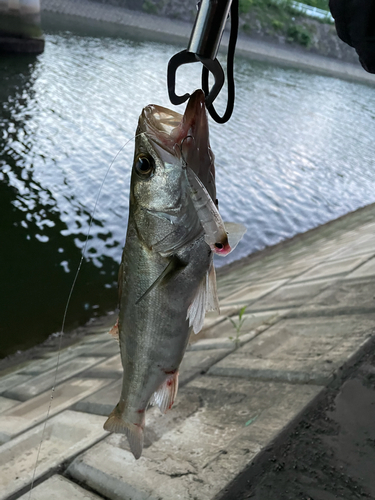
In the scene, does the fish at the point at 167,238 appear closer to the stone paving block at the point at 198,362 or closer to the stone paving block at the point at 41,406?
the stone paving block at the point at 198,362

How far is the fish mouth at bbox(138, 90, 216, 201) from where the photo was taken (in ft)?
4.50

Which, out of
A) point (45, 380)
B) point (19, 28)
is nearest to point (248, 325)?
point (45, 380)

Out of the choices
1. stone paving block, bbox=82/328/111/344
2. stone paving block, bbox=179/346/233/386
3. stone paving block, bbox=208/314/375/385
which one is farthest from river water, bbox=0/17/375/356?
stone paving block, bbox=208/314/375/385

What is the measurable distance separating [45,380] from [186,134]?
4.10 m

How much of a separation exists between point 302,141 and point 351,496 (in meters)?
15.7

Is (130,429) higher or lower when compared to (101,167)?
higher

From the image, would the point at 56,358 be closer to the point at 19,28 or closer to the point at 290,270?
the point at 290,270

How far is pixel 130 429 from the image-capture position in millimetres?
1891

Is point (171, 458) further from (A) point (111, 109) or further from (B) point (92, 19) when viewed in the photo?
(B) point (92, 19)

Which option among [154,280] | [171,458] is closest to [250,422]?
[171,458]

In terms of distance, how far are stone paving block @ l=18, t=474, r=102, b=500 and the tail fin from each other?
2.59 ft

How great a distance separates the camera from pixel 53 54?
20.7 meters

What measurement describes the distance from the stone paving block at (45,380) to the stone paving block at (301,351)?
6.33ft

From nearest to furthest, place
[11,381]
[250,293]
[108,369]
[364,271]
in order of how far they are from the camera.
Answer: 1. [108,369]
2. [364,271]
3. [11,381]
4. [250,293]
